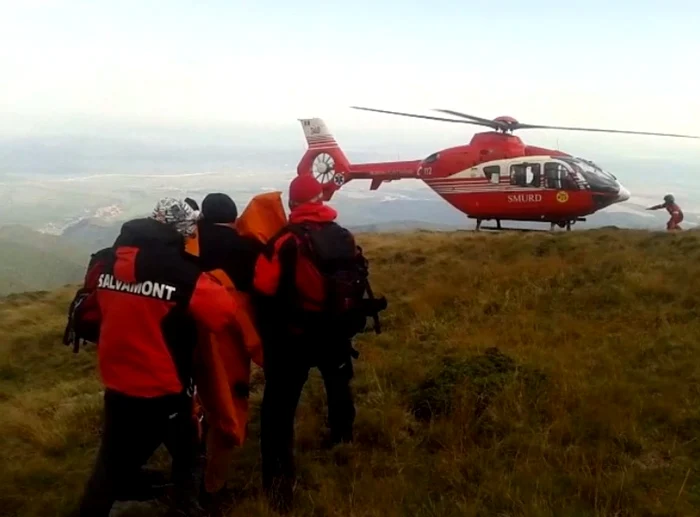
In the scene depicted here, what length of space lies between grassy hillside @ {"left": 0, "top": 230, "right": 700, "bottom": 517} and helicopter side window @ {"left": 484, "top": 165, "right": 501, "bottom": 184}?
7.54 m

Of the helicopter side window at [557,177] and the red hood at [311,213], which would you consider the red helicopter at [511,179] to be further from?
the red hood at [311,213]

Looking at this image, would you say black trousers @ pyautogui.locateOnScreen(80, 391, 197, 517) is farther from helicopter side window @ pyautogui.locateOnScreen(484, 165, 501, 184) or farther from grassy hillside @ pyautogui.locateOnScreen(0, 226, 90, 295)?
grassy hillside @ pyautogui.locateOnScreen(0, 226, 90, 295)

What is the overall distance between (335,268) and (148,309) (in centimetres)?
129

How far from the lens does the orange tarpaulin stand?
407cm

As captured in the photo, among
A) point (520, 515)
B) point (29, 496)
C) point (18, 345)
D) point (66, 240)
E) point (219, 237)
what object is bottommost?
point (66, 240)

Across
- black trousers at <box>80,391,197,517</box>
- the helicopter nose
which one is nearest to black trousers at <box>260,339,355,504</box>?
black trousers at <box>80,391,197,517</box>

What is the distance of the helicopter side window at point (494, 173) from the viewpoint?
17533mm

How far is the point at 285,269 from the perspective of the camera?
415 centimetres

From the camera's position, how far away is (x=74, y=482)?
4926 mm

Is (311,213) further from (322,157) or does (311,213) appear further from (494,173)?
(322,157)

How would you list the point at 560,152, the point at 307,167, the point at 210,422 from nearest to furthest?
1. the point at 210,422
2. the point at 560,152
3. the point at 307,167

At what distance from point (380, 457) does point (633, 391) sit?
7.90 ft

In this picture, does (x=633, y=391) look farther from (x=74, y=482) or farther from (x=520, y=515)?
(x=74, y=482)

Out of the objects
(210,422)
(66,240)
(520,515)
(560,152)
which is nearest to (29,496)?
(210,422)
